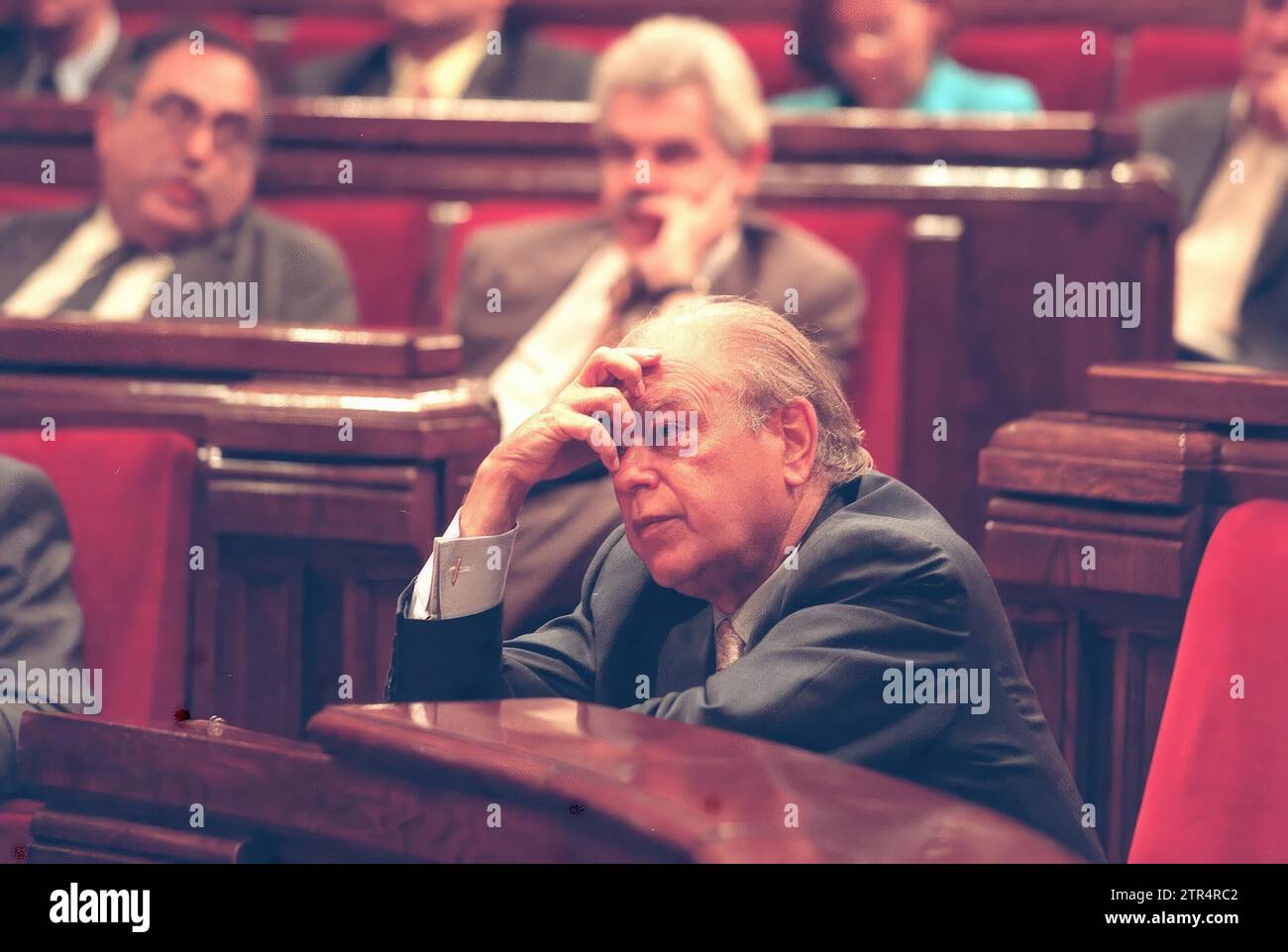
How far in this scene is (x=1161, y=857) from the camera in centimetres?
75

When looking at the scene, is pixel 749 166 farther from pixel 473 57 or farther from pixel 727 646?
pixel 727 646

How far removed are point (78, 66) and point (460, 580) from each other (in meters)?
1.62

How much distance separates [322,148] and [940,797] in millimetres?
1283

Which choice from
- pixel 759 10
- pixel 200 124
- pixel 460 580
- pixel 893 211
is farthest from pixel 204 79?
pixel 460 580

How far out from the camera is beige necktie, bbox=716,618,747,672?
2.40 feet

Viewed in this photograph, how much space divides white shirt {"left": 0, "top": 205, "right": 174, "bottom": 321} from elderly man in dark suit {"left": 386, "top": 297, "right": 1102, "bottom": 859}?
2.92 feet

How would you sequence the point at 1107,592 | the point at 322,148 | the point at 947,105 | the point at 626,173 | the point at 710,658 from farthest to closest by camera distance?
the point at 947,105 < the point at 322,148 < the point at 626,173 < the point at 1107,592 < the point at 710,658

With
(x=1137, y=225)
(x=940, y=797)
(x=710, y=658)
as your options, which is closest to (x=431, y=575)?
(x=710, y=658)

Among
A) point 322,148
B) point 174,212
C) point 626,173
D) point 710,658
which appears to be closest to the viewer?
point 710,658

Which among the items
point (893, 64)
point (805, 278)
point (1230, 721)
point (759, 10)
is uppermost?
point (759, 10)

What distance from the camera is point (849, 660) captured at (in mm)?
689

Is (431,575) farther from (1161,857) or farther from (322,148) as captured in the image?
(322,148)

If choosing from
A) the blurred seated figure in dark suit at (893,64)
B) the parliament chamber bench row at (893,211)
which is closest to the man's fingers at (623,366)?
the parliament chamber bench row at (893,211)
